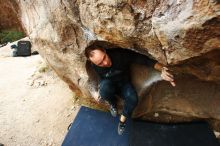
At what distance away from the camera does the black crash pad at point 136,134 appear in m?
4.71

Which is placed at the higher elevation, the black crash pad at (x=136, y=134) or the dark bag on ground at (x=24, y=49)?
the black crash pad at (x=136, y=134)

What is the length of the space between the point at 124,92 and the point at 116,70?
1.18 feet

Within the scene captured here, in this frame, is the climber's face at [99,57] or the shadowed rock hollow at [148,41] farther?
the climber's face at [99,57]

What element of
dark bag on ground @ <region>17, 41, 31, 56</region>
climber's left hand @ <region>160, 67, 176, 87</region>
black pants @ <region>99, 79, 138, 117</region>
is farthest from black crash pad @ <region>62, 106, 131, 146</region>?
dark bag on ground @ <region>17, 41, 31, 56</region>

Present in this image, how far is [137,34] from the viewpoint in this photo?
3561 mm

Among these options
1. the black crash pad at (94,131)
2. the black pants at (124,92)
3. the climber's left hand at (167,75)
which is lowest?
the black crash pad at (94,131)

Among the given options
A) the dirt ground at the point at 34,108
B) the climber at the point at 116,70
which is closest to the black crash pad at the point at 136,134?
the climber at the point at 116,70

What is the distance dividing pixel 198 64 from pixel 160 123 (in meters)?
1.63

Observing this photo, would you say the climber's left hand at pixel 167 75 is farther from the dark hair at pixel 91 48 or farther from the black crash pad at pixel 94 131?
the black crash pad at pixel 94 131

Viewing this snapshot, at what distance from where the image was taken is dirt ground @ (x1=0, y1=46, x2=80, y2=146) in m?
5.80

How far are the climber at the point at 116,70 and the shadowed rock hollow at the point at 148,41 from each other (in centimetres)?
15

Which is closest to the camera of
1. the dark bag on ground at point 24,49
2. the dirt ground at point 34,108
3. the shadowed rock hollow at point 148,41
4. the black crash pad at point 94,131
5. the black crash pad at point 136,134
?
the shadowed rock hollow at point 148,41

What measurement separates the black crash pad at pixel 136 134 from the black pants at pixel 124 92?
1.69 ft

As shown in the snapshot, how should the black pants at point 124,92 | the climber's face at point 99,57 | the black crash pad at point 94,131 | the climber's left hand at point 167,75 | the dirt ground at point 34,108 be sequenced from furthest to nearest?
the dirt ground at point 34,108 < the black crash pad at point 94,131 < the black pants at point 124,92 < the climber's face at point 99,57 < the climber's left hand at point 167,75
